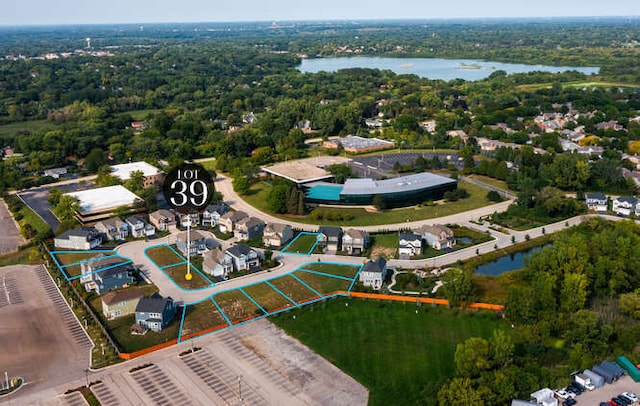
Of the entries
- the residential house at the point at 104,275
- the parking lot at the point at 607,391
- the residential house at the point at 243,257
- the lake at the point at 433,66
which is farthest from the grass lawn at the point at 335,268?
the lake at the point at 433,66

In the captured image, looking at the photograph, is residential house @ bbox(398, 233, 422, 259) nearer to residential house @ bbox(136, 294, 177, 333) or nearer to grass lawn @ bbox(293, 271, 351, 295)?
grass lawn @ bbox(293, 271, 351, 295)

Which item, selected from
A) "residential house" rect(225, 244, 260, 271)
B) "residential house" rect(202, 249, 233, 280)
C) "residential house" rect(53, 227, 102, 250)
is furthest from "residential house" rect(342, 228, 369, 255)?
"residential house" rect(53, 227, 102, 250)

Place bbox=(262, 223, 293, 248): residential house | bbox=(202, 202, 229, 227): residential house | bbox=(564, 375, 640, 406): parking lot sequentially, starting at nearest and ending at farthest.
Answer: bbox=(564, 375, 640, 406): parking lot < bbox=(262, 223, 293, 248): residential house < bbox=(202, 202, 229, 227): residential house

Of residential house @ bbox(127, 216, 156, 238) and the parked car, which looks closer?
the parked car

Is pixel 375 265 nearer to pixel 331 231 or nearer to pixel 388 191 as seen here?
pixel 331 231

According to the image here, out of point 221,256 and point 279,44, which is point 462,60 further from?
point 221,256

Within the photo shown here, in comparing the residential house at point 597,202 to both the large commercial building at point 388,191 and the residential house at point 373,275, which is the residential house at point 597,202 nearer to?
the large commercial building at point 388,191

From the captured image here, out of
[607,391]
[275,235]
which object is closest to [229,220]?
[275,235]
